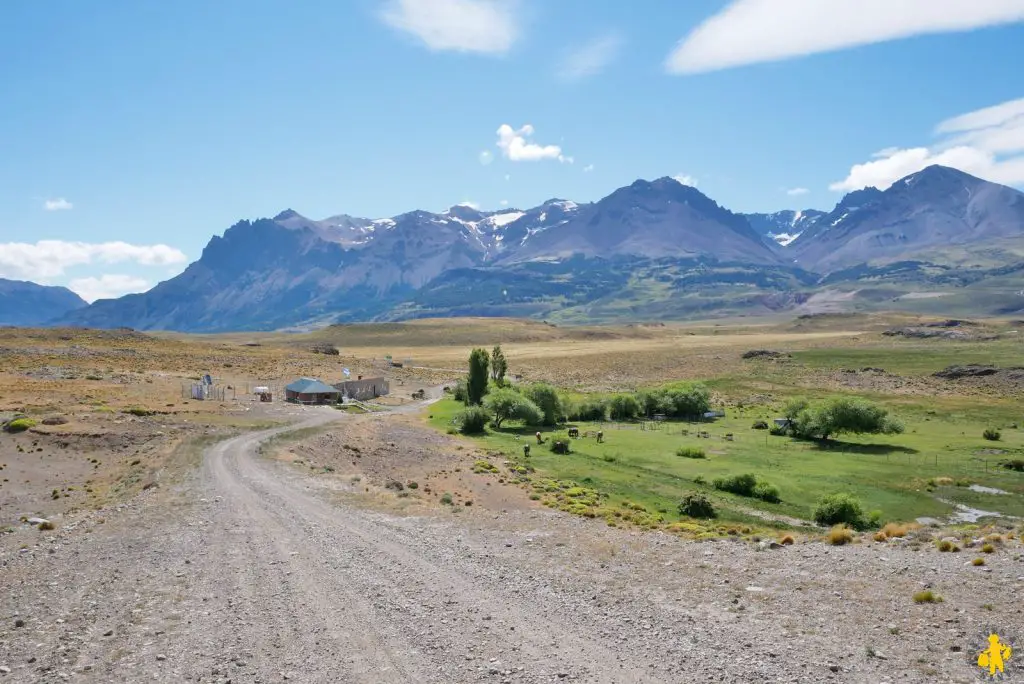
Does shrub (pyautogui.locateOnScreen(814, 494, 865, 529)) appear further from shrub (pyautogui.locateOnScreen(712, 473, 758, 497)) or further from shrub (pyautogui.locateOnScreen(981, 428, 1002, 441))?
shrub (pyautogui.locateOnScreen(981, 428, 1002, 441))

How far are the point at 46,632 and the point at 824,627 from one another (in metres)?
19.4

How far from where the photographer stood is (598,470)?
165ft

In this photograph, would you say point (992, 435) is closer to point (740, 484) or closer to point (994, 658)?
point (740, 484)

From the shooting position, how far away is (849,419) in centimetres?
6650

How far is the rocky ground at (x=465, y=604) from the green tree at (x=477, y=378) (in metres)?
54.3

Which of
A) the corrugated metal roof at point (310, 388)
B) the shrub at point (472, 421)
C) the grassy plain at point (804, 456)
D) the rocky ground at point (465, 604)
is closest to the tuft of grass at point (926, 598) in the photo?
the rocky ground at point (465, 604)

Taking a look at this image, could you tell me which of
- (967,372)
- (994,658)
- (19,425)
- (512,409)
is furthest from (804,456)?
(967,372)

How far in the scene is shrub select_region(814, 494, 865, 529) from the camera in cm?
3694

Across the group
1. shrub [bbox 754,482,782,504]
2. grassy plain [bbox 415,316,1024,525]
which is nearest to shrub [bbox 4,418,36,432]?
grassy plain [bbox 415,316,1024,525]

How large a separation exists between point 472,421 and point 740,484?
101 feet

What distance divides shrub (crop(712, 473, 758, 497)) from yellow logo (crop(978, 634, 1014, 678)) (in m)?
30.0

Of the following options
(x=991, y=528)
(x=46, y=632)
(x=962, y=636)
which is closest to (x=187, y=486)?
(x=46, y=632)

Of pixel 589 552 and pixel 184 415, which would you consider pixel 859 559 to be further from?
pixel 184 415

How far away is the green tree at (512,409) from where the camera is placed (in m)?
74.2
